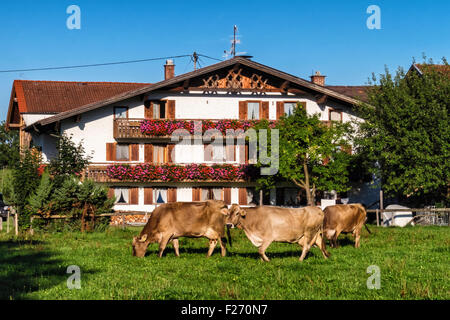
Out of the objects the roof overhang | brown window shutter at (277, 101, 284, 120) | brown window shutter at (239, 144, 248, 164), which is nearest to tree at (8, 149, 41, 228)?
the roof overhang

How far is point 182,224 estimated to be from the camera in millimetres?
17234

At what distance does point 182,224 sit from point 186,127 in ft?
66.8

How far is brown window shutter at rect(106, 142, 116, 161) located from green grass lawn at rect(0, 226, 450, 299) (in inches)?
668

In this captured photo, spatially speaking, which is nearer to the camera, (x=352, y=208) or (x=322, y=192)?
(x=352, y=208)

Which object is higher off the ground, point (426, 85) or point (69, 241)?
point (426, 85)

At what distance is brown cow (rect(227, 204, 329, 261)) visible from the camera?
15648 mm

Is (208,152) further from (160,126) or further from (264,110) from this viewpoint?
(264,110)

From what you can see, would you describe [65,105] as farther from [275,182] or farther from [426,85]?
[426,85]

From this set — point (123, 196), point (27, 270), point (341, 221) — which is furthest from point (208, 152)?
point (27, 270)

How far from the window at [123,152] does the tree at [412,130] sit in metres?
13.8

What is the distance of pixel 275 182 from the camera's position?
120 ft

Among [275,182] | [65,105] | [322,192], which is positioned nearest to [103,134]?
[65,105]

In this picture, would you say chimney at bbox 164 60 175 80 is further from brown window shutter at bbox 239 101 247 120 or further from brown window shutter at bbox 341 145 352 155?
brown window shutter at bbox 341 145 352 155
